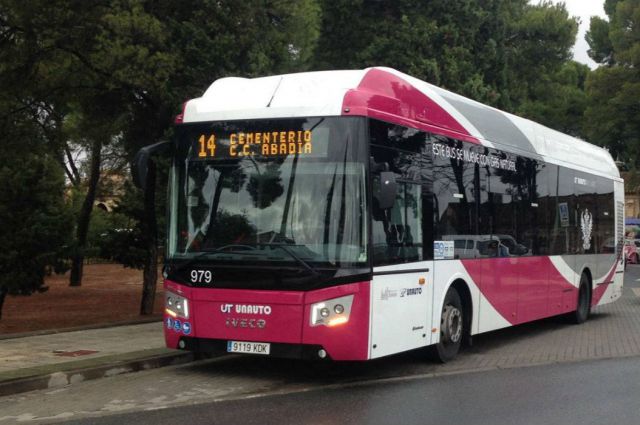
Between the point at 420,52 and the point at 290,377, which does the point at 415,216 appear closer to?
the point at 290,377

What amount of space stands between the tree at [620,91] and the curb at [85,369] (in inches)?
1564

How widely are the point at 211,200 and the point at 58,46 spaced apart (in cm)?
797

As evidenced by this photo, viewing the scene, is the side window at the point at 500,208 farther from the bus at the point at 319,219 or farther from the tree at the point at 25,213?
the tree at the point at 25,213

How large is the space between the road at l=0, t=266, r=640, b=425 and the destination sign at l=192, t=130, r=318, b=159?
2557 millimetres

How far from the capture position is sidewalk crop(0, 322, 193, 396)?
8.98m

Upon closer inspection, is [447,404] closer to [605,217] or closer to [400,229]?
[400,229]

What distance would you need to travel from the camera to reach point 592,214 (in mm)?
16297

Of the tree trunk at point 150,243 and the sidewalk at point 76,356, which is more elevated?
the tree trunk at point 150,243

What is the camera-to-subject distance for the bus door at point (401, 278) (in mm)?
8750

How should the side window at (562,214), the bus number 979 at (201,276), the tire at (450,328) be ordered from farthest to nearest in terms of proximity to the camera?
the side window at (562,214), the tire at (450,328), the bus number 979 at (201,276)

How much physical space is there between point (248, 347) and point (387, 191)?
88.9 inches

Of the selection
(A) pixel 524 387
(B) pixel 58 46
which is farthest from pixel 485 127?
(B) pixel 58 46

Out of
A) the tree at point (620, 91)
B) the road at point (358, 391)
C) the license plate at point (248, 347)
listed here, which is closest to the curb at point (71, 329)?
the road at point (358, 391)

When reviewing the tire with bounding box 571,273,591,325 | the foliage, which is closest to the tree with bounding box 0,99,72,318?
the foliage
